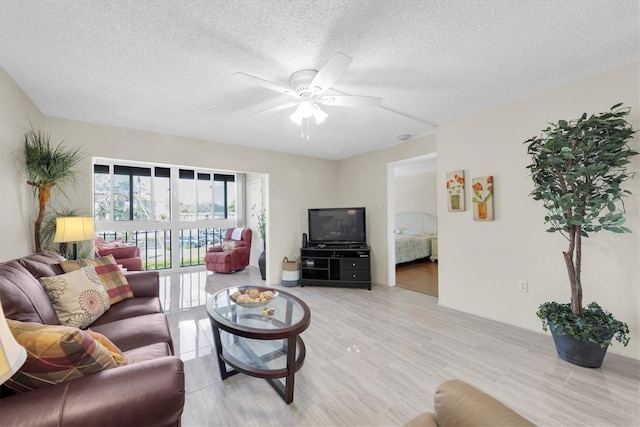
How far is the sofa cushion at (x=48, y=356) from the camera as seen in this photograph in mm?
913

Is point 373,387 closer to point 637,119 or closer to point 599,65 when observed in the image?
point 637,119

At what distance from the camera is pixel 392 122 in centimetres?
329

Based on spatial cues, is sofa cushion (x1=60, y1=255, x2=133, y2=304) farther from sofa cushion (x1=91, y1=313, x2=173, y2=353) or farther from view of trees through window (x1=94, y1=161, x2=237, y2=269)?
view of trees through window (x1=94, y1=161, x2=237, y2=269)

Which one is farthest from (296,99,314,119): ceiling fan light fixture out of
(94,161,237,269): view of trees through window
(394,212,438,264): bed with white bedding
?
(94,161,237,269): view of trees through window

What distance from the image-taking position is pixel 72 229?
8.46 feet

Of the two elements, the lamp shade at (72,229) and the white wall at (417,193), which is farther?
the white wall at (417,193)

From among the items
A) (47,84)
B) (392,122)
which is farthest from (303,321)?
(47,84)

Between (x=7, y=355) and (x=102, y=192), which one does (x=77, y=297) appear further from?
(x=102, y=192)

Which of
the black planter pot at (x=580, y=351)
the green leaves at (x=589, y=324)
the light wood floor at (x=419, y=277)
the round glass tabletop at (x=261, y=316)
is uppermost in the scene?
the round glass tabletop at (x=261, y=316)

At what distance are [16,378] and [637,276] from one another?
151 inches

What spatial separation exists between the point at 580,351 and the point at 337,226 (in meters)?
3.33

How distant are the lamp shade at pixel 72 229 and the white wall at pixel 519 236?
4096mm

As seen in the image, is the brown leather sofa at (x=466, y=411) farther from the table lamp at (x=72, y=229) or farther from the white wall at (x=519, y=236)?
the table lamp at (x=72, y=229)

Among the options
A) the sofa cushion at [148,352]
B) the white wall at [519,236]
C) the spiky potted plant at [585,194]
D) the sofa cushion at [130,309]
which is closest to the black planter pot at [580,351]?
the spiky potted plant at [585,194]
